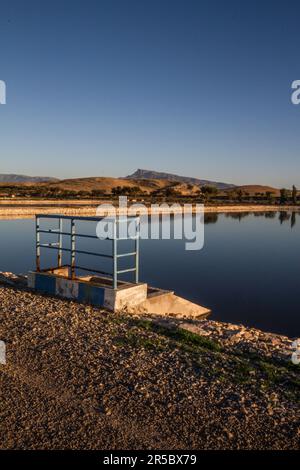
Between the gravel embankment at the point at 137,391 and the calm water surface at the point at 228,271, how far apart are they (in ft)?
19.0

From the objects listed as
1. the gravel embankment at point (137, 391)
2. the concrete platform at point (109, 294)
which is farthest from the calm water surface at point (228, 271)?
the gravel embankment at point (137, 391)

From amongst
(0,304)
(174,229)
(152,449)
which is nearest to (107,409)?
(152,449)

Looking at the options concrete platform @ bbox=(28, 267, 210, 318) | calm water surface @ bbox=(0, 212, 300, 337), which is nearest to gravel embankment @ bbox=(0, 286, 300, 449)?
concrete platform @ bbox=(28, 267, 210, 318)

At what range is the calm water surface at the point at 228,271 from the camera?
1277 cm

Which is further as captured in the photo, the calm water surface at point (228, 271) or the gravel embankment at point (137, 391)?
the calm water surface at point (228, 271)

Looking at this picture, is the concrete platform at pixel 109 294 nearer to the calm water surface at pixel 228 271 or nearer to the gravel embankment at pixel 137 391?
the gravel embankment at pixel 137 391

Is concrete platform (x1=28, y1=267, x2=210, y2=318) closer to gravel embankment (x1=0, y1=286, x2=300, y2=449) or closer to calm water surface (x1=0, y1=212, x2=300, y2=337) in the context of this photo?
gravel embankment (x1=0, y1=286, x2=300, y2=449)

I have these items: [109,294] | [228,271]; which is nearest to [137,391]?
[109,294]

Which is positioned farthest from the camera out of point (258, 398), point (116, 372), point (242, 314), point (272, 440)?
point (242, 314)

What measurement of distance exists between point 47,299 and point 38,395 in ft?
14.5

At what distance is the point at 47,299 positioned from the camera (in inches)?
352

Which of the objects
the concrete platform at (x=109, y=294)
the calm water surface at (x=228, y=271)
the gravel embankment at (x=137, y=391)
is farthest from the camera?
the calm water surface at (x=228, y=271)
